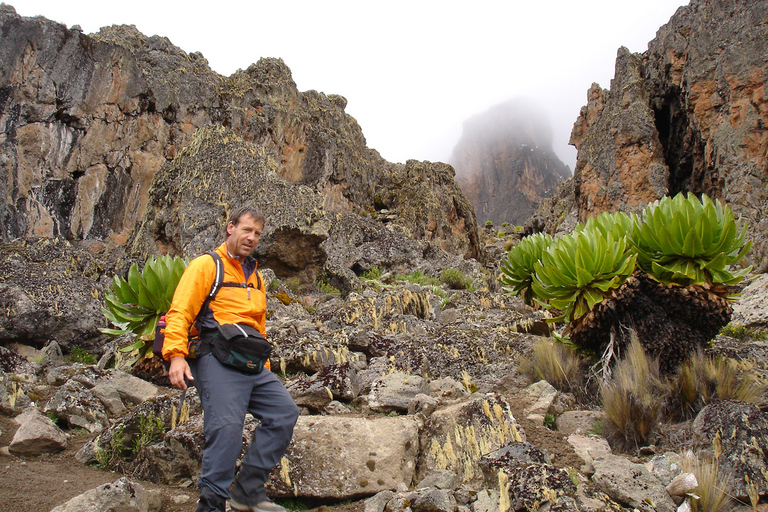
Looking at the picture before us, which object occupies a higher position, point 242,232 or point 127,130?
point 127,130

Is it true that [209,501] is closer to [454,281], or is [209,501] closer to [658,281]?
[658,281]

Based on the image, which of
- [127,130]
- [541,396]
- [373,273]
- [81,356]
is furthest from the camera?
[127,130]

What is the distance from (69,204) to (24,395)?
16762 mm

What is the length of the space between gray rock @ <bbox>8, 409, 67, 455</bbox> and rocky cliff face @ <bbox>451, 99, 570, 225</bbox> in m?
63.9

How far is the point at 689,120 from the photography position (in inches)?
675

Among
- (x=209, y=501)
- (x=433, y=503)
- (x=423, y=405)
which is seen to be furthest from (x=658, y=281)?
(x=209, y=501)

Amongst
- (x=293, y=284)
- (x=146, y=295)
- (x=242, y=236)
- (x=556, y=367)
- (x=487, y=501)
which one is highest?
(x=242, y=236)

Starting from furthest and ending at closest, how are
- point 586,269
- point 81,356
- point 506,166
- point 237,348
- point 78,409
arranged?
point 506,166 < point 81,356 < point 586,269 < point 78,409 < point 237,348

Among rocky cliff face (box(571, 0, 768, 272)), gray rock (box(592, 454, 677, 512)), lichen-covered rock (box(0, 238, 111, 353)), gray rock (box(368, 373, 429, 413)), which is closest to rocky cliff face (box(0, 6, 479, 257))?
rocky cliff face (box(571, 0, 768, 272))

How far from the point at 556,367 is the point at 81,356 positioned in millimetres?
6110

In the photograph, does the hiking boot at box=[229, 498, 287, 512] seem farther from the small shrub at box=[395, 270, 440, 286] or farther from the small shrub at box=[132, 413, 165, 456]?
the small shrub at box=[395, 270, 440, 286]

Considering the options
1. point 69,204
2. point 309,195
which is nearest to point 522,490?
point 309,195

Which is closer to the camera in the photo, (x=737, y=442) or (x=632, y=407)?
(x=737, y=442)

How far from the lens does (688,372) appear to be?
12.7 ft
